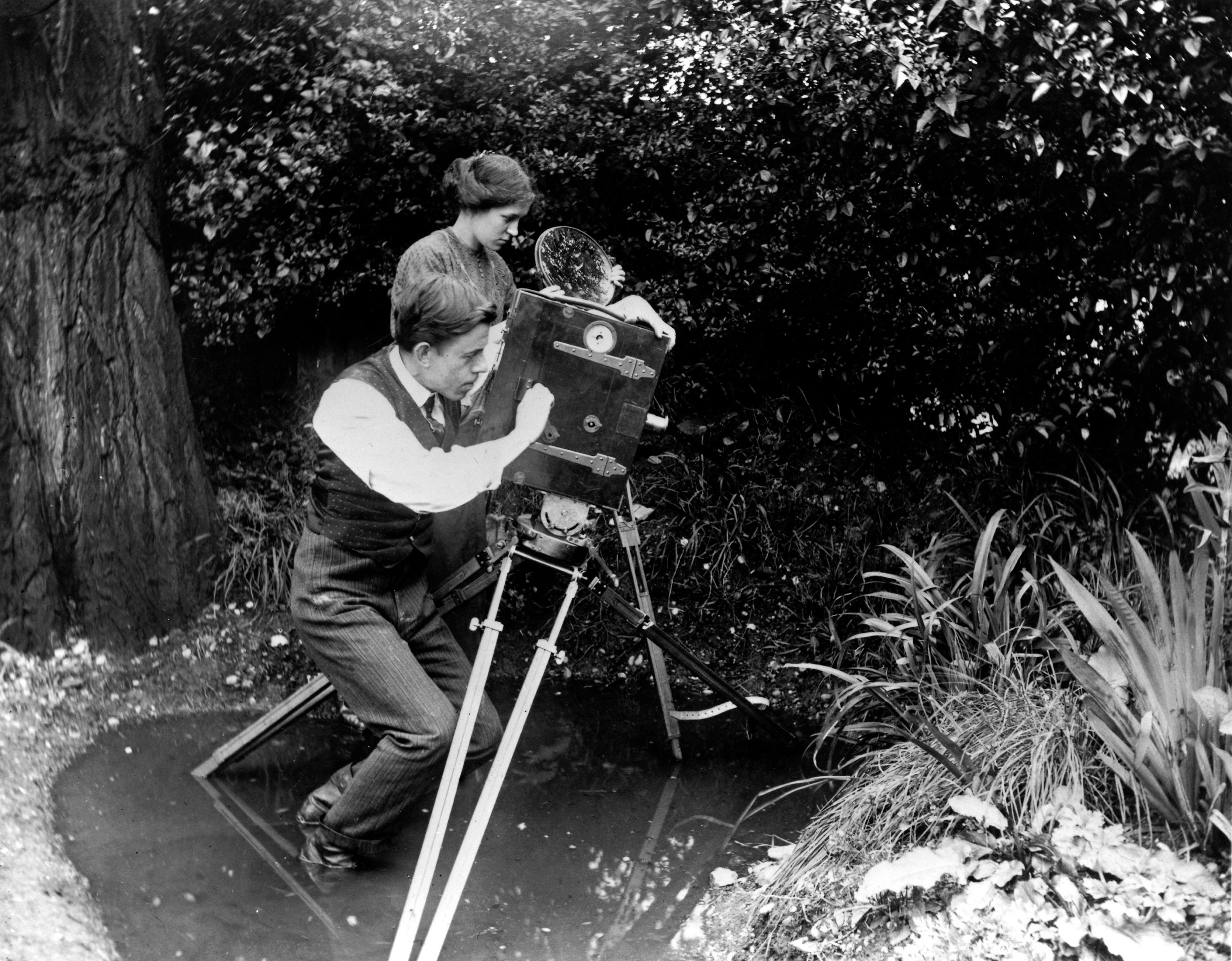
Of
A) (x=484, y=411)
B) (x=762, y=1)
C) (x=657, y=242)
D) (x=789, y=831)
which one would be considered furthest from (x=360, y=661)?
(x=762, y=1)

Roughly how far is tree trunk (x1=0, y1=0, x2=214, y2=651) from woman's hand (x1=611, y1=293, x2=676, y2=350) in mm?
1923

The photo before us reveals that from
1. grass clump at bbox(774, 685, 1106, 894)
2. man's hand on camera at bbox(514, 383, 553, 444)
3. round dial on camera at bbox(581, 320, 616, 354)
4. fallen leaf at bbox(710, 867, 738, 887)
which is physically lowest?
fallen leaf at bbox(710, 867, 738, 887)

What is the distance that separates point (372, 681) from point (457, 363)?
2.89ft

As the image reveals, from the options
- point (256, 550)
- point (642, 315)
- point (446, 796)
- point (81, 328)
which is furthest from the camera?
point (256, 550)

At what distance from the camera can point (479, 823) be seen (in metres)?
2.85

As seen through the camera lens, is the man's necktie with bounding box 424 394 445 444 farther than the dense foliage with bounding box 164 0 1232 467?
No

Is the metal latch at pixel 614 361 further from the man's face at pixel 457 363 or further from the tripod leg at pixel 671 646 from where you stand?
the tripod leg at pixel 671 646

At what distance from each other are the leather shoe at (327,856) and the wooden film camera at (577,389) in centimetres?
119

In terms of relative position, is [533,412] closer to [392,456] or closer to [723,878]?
[392,456]

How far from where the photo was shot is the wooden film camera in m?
2.88

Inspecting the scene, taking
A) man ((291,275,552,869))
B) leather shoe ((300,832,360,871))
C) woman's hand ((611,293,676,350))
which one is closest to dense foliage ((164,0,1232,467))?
woman's hand ((611,293,676,350))

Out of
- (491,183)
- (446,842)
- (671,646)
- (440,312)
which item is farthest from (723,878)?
(491,183)

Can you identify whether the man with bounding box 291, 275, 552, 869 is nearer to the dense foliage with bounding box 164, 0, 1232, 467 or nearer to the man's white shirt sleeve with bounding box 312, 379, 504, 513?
the man's white shirt sleeve with bounding box 312, 379, 504, 513

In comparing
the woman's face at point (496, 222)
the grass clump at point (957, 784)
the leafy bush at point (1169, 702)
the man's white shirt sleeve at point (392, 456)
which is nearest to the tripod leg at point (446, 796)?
the man's white shirt sleeve at point (392, 456)
